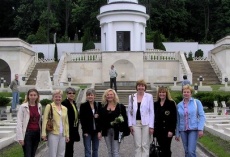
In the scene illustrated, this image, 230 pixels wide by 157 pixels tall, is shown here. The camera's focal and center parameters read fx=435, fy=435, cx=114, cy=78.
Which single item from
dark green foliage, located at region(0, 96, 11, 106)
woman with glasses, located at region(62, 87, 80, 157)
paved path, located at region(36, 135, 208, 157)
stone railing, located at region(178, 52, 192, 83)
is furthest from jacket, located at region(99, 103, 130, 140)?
stone railing, located at region(178, 52, 192, 83)

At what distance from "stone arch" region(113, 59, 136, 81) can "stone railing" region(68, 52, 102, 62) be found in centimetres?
150

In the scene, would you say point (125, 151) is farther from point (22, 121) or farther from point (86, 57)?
point (86, 57)

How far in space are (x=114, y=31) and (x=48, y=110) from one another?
30.6 meters

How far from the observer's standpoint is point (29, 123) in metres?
7.84

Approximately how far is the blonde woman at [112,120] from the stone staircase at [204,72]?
24.6 m

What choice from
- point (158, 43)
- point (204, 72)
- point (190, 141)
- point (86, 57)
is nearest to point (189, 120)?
point (190, 141)

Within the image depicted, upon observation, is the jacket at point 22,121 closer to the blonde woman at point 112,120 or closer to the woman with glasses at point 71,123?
the woman with glasses at point 71,123

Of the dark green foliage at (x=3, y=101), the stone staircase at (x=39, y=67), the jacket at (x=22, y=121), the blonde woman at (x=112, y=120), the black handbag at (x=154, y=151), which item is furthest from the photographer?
the stone staircase at (x=39, y=67)

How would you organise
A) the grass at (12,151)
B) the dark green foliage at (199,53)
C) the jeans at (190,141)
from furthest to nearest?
the dark green foliage at (199,53) → the grass at (12,151) → the jeans at (190,141)

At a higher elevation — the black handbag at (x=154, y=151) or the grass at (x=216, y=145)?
the black handbag at (x=154, y=151)

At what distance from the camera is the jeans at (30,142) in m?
7.84

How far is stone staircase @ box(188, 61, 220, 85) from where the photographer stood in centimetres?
3330

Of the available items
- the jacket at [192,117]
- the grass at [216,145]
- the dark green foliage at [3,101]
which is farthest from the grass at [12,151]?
the dark green foliage at [3,101]

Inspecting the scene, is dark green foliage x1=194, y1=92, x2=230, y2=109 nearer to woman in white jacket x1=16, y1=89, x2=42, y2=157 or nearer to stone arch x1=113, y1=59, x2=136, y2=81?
stone arch x1=113, y1=59, x2=136, y2=81
